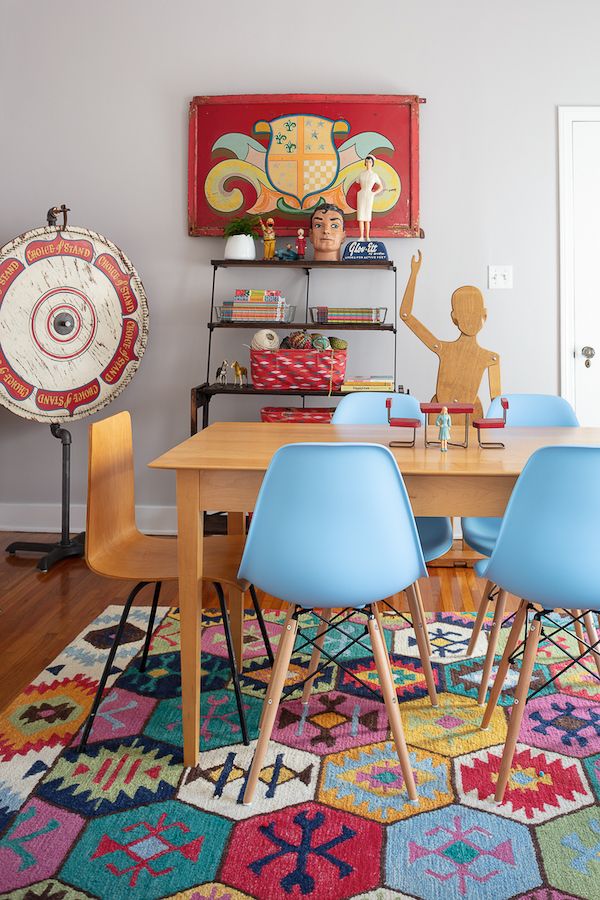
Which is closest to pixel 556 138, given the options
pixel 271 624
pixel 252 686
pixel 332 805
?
pixel 271 624

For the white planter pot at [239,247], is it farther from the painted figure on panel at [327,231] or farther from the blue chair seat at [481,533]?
the blue chair seat at [481,533]

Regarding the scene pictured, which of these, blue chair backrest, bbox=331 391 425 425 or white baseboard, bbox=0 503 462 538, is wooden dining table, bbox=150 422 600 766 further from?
white baseboard, bbox=0 503 462 538

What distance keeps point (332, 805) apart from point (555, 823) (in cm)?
47

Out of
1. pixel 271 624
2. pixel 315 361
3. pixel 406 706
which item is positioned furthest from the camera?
pixel 315 361

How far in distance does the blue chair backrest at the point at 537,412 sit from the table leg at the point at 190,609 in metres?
1.34

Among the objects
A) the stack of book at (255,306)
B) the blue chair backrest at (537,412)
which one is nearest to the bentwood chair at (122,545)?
the blue chair backrest at (537,412)

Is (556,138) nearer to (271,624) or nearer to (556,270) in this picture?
(556,270)

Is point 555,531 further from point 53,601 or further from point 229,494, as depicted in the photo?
point 53,601

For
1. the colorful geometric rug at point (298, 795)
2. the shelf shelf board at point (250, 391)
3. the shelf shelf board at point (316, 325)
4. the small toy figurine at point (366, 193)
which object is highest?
the small toy figurine at point (366, 193)

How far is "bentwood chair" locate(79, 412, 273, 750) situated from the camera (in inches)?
73.5

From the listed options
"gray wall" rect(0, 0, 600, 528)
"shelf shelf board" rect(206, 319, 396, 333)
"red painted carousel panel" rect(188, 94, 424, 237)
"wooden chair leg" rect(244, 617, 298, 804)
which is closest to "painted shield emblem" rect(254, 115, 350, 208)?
"red painted carousel panel" rect(188, 94, 424, 237)

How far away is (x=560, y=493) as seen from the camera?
1.55 metres

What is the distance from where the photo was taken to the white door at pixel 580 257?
3689 mm

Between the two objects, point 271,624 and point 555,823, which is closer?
point 555,823
